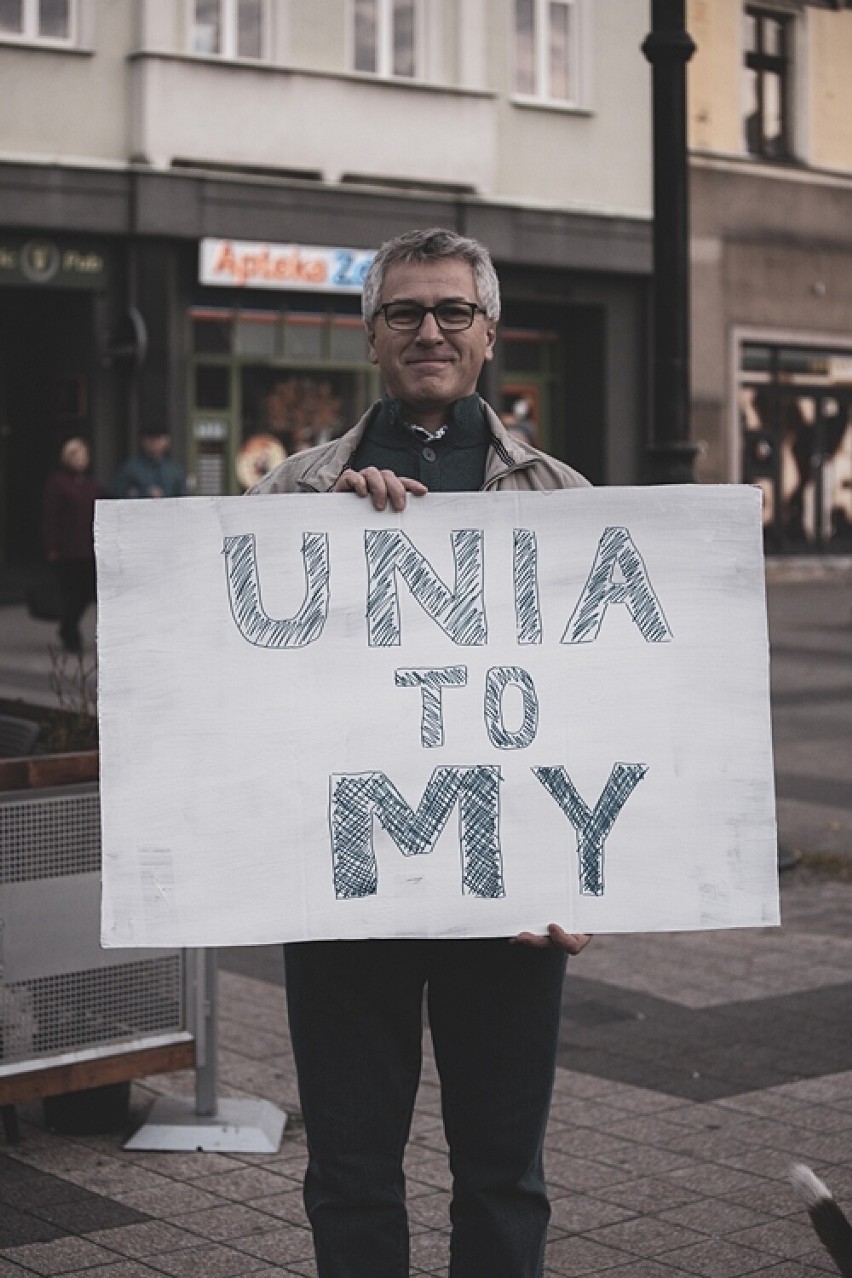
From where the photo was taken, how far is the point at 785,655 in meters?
18.2

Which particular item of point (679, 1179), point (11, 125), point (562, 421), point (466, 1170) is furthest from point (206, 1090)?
point (562, 421)

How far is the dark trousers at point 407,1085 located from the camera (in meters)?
3.46

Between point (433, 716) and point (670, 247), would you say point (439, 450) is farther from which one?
point (670, 247)

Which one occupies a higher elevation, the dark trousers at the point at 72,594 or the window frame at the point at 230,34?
the window frame at the point at 230,34

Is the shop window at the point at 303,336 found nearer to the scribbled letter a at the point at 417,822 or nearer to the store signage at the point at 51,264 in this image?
the store signage at the point at 51,264

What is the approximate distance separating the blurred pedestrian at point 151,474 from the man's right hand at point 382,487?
15134mm

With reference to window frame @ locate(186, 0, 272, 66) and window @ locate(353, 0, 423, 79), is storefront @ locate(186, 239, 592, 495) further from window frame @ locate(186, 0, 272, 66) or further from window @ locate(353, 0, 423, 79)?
window @ locate(353, 0, 423, 79)

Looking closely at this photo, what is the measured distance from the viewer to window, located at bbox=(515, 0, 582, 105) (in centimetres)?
2677

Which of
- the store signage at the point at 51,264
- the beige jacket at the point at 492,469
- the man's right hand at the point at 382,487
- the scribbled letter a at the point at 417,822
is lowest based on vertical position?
the scribbled letter a at the point at 417,822

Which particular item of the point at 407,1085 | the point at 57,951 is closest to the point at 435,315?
the point at 407,1085

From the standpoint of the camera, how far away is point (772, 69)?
29.6 metres

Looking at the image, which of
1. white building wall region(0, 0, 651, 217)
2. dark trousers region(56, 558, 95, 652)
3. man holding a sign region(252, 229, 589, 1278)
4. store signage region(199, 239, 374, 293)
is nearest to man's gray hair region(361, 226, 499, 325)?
man holding a sign region(252, 229, 589, 1278)

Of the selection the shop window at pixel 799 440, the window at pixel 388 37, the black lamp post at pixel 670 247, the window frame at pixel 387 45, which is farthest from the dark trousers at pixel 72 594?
the shop window at pixel 799 440

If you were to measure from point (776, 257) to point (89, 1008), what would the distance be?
25.7 metres
